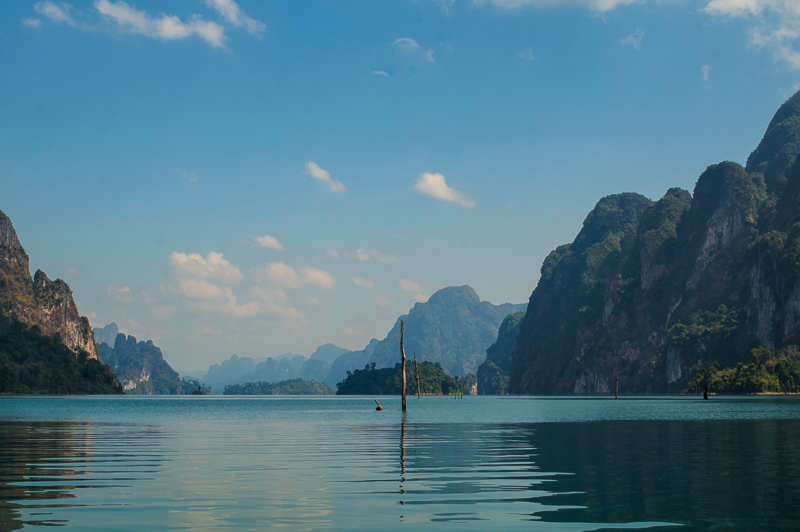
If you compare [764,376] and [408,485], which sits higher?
[408,485]

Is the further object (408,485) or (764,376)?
(764,376)

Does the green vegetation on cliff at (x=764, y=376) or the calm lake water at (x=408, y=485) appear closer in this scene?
the calm lake water at (x=408, y=485)

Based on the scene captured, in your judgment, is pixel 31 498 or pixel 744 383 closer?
pixel 31 498

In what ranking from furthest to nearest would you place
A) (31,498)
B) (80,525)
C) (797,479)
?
(797,479), (31,498), (80,525)

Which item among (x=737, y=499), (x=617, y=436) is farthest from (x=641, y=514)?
(x=617, y=436)

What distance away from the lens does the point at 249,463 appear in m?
25.4

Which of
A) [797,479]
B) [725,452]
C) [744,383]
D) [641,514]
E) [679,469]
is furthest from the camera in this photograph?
[744,383]

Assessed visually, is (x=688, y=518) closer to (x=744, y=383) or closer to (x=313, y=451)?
(x=313, y=451)

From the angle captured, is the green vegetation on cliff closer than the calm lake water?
No

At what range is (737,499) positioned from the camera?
51.8ft

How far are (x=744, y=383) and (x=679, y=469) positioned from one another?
594 feet

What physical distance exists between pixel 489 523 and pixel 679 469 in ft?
36.8

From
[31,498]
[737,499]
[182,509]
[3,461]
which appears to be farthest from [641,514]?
[3,461]

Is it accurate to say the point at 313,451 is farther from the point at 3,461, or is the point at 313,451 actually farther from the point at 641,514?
the point at 641,514
